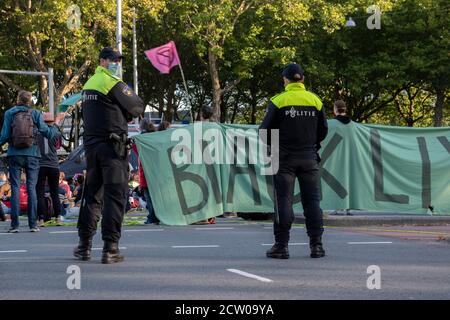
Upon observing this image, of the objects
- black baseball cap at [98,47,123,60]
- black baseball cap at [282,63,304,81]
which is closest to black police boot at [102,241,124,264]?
black baseball cap at [98,47,123,60]

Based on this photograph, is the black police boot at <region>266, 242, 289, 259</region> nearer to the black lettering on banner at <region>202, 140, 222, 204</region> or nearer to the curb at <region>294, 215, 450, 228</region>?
the curb at <region>294, 215, 450, 228</region>

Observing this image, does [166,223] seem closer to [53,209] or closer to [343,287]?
[53,209]

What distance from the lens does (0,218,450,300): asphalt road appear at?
659cm

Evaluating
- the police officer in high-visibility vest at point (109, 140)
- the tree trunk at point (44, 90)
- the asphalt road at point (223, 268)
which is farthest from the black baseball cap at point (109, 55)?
the tree trunk at point (44, 90)

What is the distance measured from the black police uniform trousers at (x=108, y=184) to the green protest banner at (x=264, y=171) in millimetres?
5230

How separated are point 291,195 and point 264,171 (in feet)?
16.6

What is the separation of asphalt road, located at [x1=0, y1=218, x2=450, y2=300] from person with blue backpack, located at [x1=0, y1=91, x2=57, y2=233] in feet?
2.28

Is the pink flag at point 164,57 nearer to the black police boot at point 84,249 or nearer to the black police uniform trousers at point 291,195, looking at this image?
the black police uniform trousers at point 291,195

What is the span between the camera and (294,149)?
9.11m

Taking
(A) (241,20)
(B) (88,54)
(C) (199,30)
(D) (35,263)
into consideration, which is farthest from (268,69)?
(D) (35,263)

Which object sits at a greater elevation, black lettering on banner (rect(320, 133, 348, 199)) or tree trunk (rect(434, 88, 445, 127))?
tree trunk (rect(434, 88, 445, 127))

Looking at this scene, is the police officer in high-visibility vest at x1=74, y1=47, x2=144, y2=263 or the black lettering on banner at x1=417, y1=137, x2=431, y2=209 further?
the black lettering on banner at x1=417, y1=137, x2=431, y2=209

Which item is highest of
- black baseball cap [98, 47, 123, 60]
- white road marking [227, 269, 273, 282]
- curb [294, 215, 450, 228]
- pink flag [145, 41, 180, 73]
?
pink flag [145, 41, 180, 73]

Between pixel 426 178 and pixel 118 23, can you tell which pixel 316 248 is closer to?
pixel 426 178
